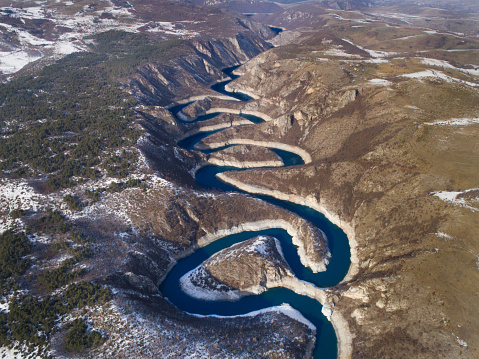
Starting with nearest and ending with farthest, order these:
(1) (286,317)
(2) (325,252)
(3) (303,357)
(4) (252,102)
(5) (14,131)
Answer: (3) (303,357) → (1) (286,317) → (2) (325,252) → (5) (14,131) → (4) (252,102)

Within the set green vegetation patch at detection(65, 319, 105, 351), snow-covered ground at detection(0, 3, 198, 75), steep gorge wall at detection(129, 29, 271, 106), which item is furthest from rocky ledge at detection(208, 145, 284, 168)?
snow-covered ground at detection(0, 3, 198, 75)

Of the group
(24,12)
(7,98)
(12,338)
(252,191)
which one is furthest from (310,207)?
(24,12)

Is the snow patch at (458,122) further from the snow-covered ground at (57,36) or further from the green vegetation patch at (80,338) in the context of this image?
the snow-covered ground at (57,36)

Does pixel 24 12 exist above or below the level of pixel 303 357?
above

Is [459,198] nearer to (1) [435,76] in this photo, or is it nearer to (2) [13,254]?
(1) [435,76]

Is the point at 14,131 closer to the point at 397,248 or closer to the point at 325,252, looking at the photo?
the point at 325,252

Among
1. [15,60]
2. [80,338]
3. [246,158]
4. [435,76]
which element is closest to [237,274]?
[80,338]
